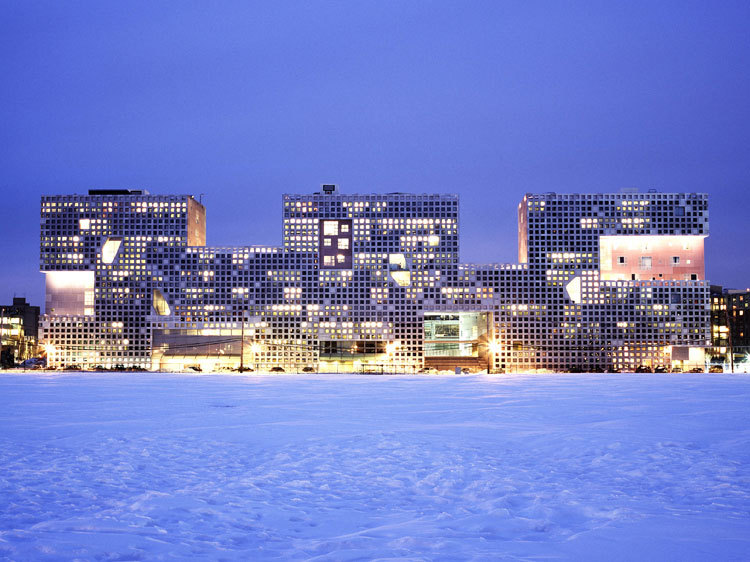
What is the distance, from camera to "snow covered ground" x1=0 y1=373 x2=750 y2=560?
1094 centimetres

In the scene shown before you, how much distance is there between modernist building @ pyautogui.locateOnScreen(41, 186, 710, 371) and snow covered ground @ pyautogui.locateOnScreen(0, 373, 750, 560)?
102 meters

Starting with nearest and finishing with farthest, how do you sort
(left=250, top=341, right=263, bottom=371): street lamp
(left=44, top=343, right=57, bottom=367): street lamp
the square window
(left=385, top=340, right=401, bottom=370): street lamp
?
(left=385, top=340, right=401, bottom=370): street lamp
(left=250, top=341, right=263, bottom=371): street lamp
the square window
(left=44, top=343, right=57, bottom=367): street lamp

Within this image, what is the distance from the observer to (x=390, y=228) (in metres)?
133

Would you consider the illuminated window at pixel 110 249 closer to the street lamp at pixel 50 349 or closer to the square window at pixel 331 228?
the street lamp at pixel 50 349

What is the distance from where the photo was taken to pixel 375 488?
48.7ft

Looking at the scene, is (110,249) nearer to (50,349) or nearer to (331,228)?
(50,349)

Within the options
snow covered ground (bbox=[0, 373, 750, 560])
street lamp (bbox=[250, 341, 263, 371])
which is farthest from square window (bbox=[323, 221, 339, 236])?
snow covered ground (bbox=[0, 373, 750, 560])

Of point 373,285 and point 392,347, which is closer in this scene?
point 392,347

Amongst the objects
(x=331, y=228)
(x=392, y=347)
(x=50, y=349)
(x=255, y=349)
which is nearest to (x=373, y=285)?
(x=392, y=347)

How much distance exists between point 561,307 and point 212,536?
12447 cm

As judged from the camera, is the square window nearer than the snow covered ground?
No

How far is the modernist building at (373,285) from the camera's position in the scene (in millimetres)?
129250

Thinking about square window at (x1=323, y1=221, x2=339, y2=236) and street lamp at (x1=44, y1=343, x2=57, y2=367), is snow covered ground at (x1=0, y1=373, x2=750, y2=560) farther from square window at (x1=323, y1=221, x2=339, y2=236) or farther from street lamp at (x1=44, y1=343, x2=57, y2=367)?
street lamp at (x1=44, y1=343, x2=57, y2=367)

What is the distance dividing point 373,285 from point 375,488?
4614 inches
